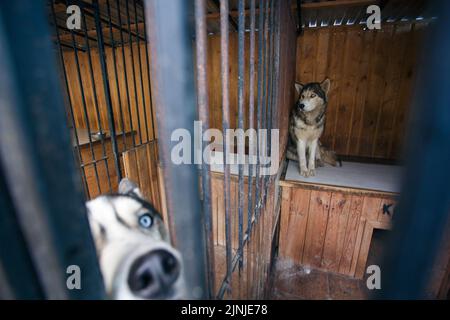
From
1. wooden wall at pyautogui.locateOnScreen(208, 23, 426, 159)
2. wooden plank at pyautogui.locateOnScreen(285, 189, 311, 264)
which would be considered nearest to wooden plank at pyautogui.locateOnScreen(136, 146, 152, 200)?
wooden plank at pyautogui.locateOnScreen(285, 189, 311, 264)

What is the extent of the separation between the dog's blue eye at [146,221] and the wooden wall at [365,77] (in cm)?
372

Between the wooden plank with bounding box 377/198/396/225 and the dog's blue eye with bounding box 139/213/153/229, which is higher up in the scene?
the dog's blue eye with bounding box 139/213/153/229

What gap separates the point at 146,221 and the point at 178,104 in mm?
954

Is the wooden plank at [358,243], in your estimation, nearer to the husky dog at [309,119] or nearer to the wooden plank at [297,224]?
the wooden plank at [297,224]

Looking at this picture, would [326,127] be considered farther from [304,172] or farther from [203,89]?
[203,89]

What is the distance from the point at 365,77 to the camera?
3.65 metres

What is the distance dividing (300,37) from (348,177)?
255 centimetres

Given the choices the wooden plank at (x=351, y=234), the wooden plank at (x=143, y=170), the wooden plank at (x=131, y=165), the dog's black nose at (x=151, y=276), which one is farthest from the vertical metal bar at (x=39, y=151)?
the wooden plank at (x=351, y=234)

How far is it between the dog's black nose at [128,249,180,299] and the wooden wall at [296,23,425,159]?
13.1 feet

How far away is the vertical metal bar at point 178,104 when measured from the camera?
376 mm

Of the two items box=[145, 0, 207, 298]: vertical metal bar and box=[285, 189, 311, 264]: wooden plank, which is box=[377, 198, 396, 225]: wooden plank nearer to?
box=[285, 189, 311, 264]: wooden plank

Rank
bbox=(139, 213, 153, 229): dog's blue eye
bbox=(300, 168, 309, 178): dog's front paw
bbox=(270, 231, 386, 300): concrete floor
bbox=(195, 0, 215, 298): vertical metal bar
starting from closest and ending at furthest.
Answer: bbox=(195, 0, 215, 298): vertical metal bar → bbox=(139, 213, 153, 229): dog's blue eye → bbox=(270, 231, 386, 300): concrete floor → bbox=(300, 168, 309, 178): dog's front paw

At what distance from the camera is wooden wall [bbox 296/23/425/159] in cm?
346

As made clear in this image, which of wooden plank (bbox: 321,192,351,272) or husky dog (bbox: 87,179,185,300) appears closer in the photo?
husky dog (bbox: 87,179,185,300)
